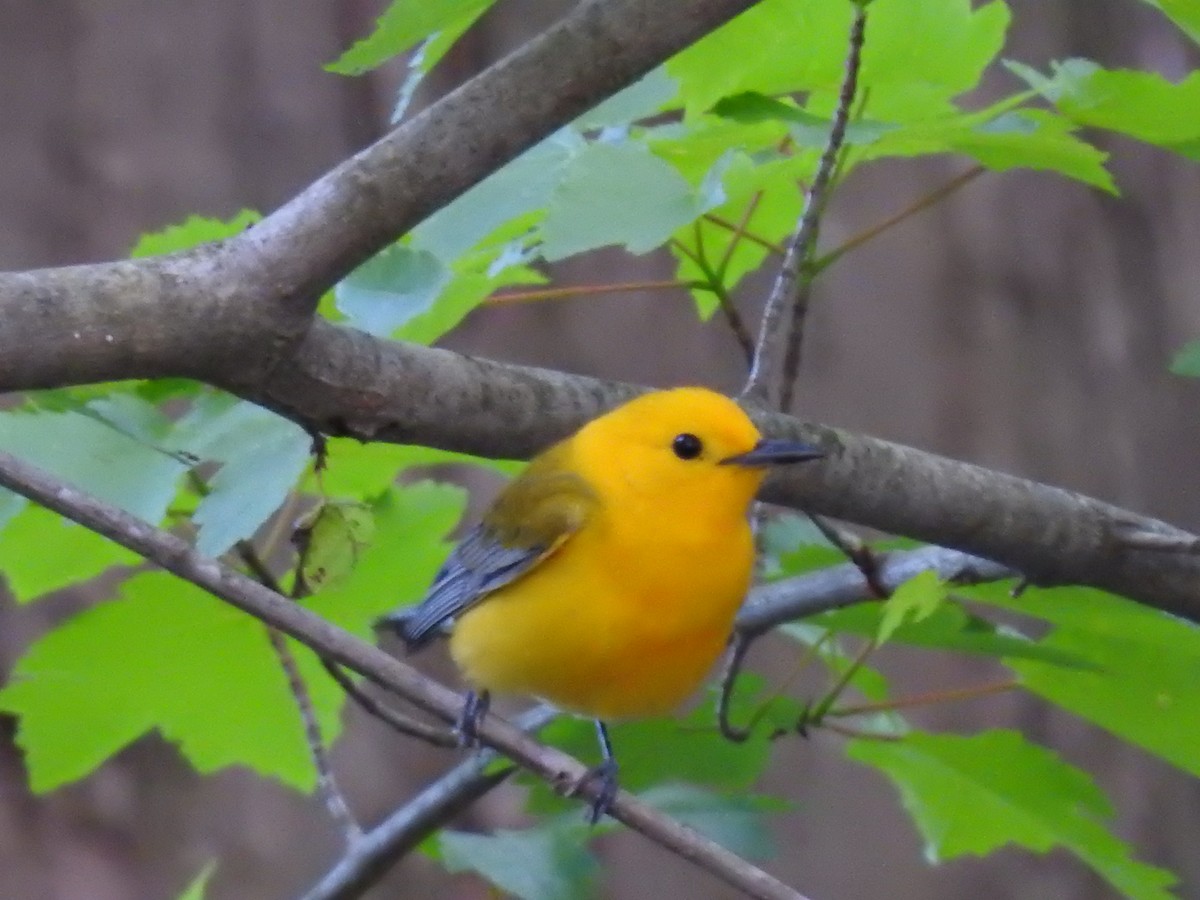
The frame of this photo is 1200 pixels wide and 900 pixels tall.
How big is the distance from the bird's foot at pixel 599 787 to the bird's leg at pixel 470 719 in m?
0.09

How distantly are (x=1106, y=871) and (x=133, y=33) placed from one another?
6.35 feet

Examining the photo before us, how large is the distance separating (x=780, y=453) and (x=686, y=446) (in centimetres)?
30

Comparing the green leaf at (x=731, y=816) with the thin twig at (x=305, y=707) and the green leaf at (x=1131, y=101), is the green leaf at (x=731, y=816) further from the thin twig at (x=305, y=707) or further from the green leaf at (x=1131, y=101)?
the green leaf at (x=1131, y=101)

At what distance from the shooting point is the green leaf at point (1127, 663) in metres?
1.27

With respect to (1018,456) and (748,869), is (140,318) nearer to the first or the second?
(748,869)

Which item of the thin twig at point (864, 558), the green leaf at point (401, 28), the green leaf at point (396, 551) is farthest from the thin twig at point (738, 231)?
the green leaf at point (401, 28)

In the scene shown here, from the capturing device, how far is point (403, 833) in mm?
1505

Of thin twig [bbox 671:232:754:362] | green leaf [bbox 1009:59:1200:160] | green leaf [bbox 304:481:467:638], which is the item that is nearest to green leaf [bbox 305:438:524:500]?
green leaf [bbox 304:481:467:638]

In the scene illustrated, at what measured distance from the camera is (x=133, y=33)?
2.48 metres

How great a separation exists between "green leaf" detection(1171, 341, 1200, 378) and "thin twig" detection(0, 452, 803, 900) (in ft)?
1.59

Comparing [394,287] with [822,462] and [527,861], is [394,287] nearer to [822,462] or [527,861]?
[822,462]

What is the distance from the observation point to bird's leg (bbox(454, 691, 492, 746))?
1163mm

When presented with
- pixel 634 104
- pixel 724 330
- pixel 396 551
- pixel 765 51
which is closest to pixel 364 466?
pixel 396 551

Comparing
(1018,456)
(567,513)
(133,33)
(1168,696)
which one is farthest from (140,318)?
(1018,456)
